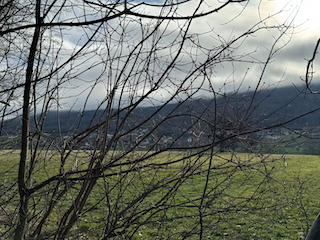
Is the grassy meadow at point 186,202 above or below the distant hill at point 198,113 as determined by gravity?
below

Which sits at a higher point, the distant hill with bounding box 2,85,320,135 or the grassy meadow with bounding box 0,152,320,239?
the distant hill with bounding box 2,85,320,135

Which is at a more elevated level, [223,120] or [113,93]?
[113,93]

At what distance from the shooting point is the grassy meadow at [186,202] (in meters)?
2.43

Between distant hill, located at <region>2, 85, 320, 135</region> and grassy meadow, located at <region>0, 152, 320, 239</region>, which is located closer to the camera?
grassy meadow, located at <region>0, 152, 320, 239</region>

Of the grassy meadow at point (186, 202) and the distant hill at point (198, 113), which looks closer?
the grassy meadow at point (186, 202)

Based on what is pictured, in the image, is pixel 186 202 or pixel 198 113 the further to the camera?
pixel 198 113

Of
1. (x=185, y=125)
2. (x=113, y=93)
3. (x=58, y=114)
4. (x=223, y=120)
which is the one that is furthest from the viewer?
(x=185, y=125)

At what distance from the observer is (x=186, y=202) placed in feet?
7.32

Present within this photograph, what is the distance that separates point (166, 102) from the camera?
255 cm

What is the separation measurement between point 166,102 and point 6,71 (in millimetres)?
2002

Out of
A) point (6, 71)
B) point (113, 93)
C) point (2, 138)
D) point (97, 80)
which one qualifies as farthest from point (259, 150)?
point (6, 71)

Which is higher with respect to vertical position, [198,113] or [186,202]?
[198,113]

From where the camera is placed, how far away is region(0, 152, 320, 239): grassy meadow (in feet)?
7.97

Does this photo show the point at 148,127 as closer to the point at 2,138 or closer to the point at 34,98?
the point at 34,98
